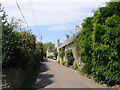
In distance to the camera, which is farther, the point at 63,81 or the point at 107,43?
the point at 63,81

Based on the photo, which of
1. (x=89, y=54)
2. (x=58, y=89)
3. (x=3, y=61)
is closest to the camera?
(x=3, y=61)

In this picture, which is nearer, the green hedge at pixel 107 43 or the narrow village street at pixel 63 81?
the green hedge at pixel 107 43

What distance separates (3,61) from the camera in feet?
27.5

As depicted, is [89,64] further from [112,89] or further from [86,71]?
[112,89]

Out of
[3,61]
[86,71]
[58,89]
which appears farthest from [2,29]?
[86,71]

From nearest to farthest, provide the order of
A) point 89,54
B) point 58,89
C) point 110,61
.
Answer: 1. point 58,89
2. point 110,61
3. point 89,54

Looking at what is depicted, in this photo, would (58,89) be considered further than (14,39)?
Yes

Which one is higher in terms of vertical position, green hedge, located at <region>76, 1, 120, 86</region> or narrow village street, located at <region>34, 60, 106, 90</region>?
green hedge, located at <region>76, 1, 120, 86</region>

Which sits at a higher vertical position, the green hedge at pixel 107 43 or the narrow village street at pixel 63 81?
the green hedge at pixel 107 43

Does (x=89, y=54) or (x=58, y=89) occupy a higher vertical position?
(x=89, y=54)

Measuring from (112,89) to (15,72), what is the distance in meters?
5.97

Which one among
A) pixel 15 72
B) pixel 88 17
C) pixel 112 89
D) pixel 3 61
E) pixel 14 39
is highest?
pixel 88 17

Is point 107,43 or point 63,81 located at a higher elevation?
point 107,43

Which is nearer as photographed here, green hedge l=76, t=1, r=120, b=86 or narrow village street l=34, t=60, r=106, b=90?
green hedge l=76, t=1, r=120, b=86
